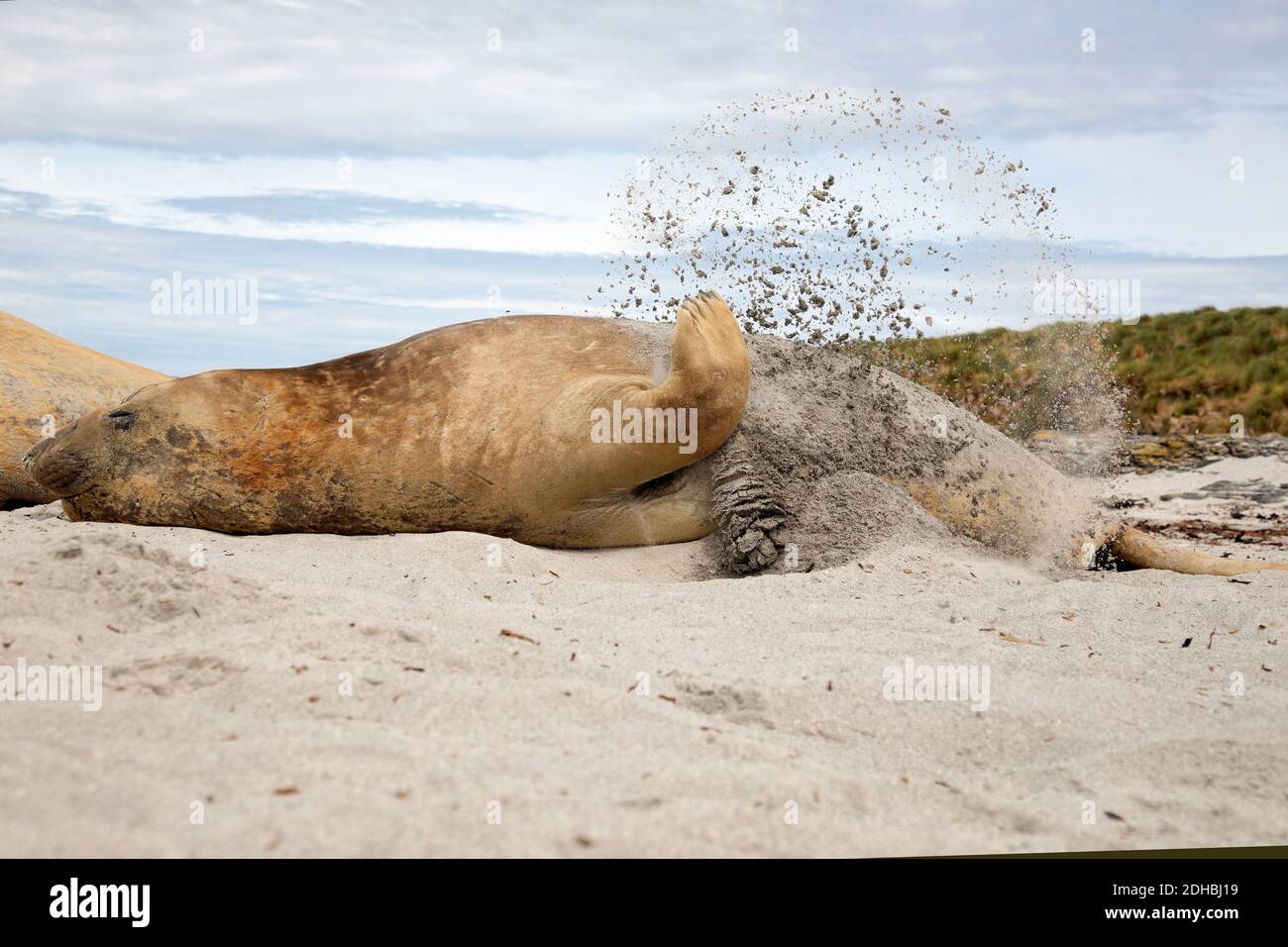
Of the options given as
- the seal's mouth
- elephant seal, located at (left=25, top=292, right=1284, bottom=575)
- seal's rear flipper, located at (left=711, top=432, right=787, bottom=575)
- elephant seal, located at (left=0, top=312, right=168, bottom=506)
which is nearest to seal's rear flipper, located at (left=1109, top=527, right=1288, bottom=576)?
elephant seal, located at (left=25, top=292, right=1284, bottom=575)

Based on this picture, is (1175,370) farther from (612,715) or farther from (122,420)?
(612,715)

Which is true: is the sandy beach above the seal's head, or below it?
below

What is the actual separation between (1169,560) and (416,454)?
14.4 feet

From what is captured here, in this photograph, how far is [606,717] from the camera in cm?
280

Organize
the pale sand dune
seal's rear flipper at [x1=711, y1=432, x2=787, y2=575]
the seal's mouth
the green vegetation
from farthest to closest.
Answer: the green vegetation
the seal's mouth
seal's rear flipper at [x1=711, y1=432, x2=787, y2=575]
the pale sand dune

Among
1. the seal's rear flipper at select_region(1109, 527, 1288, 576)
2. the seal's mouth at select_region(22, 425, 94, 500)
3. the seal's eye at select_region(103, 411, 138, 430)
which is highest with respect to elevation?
the seal's eye at select_region(103, 411, 138, 430)

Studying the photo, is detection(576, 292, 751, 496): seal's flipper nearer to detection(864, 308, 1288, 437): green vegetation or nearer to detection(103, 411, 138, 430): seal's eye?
detection(103, 411, 138, 430): seal's eye

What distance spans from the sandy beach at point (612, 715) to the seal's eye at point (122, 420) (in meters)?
1.42

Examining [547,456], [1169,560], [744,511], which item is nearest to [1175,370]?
[1169,560]

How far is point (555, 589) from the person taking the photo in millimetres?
4852

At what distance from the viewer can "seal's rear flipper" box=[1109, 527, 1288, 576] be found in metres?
6.05

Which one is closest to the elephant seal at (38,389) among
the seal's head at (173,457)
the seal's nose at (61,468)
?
the seal's nose at (61,468)
